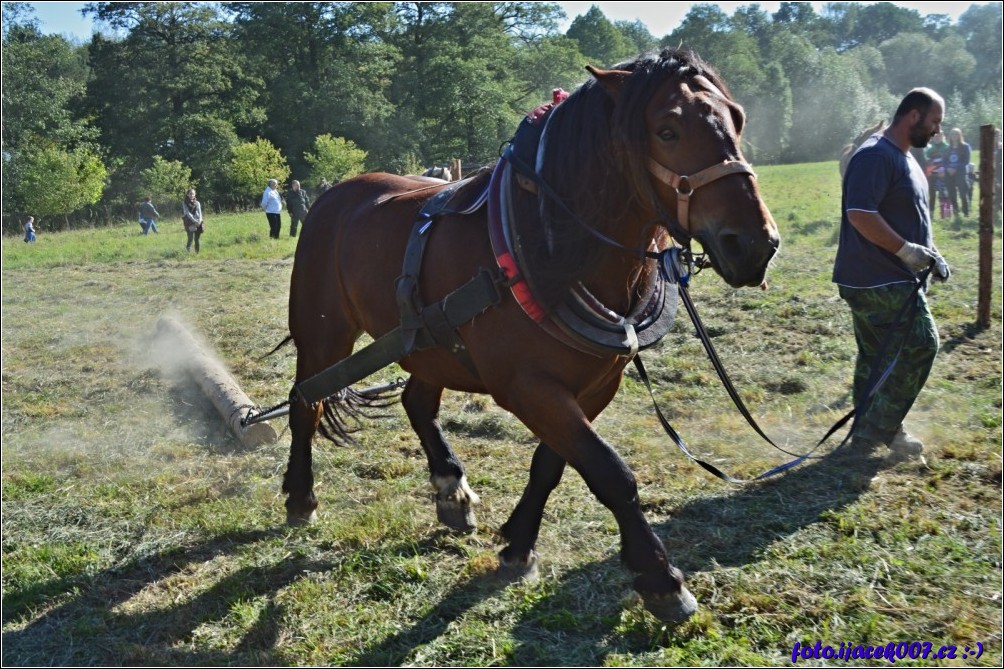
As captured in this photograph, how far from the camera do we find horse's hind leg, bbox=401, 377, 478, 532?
438cm

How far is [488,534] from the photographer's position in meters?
4.32

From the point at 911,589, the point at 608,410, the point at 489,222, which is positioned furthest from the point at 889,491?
the point at 489,222

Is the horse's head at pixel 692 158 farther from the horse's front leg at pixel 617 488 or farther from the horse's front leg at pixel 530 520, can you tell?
the horse's front leg at pixel 530 520

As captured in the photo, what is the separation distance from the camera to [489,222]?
327cm

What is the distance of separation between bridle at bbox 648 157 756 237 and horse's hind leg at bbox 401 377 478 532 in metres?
2.19

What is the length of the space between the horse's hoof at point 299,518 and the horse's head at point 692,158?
2.70 m

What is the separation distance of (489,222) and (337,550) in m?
1.97

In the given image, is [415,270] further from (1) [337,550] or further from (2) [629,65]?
(1) [337,550]

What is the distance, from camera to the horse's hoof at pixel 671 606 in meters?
3.09

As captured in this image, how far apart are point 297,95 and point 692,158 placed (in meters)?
38.8

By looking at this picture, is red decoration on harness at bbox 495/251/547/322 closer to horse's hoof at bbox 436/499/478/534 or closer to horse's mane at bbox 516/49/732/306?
horse's mane at bbox 516/49/732/306

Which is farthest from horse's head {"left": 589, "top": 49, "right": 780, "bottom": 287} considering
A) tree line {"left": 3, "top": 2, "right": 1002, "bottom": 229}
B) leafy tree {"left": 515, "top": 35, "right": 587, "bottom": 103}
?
leafy tree {"left": 515, "top": 35, "right": 587, "bottom": 103}

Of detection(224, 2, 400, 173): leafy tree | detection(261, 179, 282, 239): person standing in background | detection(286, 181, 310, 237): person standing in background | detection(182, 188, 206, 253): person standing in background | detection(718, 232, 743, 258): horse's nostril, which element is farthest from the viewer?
detection(224, 2, 400, 173): leafy tree

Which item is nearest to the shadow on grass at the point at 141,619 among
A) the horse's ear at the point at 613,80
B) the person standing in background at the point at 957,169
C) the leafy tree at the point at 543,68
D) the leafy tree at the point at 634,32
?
the horse's ear at the point at 613,80
